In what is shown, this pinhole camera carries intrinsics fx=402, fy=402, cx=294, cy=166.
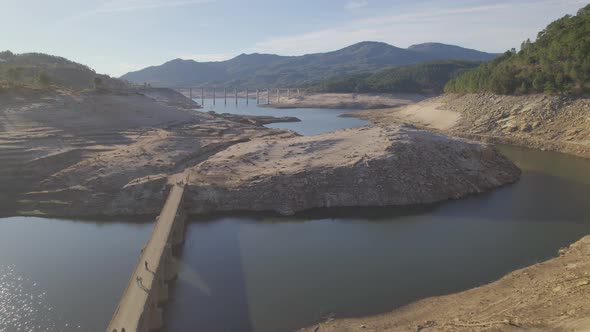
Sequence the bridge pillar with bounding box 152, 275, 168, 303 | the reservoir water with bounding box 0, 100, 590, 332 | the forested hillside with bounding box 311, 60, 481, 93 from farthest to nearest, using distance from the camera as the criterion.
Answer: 1. the forested hillside with bounding box 311, 60, 481, 93
2. the bridge pillar with bounding box 152, 275, 168, 303
3. the reservoir water with bounding box 0, 100, 590, 332

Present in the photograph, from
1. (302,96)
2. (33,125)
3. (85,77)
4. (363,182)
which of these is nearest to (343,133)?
(363,182)

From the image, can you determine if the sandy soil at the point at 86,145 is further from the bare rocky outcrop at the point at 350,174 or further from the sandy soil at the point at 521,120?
the sandy soil at the point at 521,120

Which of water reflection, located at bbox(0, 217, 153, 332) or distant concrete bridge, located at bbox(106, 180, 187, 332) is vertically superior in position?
distant concrete bridge, located at bbox(106, 180, 187, 332)

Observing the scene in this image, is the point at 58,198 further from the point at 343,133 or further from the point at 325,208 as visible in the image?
the point at 343,133

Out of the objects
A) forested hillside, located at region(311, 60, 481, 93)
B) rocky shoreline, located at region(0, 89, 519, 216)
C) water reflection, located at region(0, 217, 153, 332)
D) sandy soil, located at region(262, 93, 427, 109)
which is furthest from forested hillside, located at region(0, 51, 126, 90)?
forested hillside, located at region(311, 60, 481, 93)

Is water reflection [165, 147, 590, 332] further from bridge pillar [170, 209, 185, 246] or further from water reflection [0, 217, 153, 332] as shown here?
water reflection [0, 217, 153, 332]

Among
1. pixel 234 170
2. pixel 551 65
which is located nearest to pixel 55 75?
pixel 234 170
